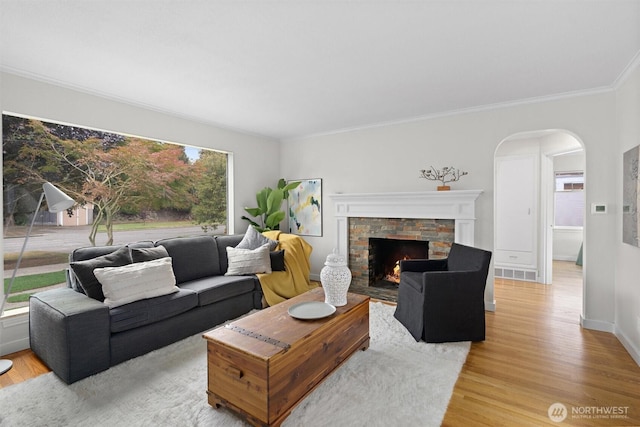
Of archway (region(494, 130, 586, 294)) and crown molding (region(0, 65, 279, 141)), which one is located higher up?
crown molding (region(0, 65, 279, 141))

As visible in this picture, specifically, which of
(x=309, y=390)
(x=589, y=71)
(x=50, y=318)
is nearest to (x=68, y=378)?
(x=50, y=318)

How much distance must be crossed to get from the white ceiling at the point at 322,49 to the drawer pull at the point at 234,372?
218 centimetres

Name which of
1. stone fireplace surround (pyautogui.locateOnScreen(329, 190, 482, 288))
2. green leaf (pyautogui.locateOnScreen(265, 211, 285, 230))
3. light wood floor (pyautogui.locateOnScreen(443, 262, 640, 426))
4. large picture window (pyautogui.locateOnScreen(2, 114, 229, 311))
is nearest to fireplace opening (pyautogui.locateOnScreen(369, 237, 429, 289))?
stone fireplace surround (pyautogui.locateOnScreen(329, 190, 482, 288))

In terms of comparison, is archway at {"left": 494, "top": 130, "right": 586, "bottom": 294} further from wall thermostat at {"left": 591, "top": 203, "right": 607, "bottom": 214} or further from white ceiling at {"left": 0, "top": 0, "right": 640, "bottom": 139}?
white ceiling at {"left": 0, "top": 0, "right": 640, "bottom": 139}

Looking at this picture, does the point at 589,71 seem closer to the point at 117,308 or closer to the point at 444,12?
the point at 444,12

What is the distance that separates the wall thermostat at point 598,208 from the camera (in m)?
3.10

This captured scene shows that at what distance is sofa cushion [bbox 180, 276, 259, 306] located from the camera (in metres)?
3.12

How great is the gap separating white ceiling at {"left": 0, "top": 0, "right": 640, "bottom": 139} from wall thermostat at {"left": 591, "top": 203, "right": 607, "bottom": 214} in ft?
3.95

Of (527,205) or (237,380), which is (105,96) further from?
(527,205)

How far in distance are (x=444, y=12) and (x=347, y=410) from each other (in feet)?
8.40

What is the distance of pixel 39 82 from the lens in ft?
9.42

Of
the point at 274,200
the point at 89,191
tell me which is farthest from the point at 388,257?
the point at 89,191

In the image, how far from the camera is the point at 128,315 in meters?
2.52

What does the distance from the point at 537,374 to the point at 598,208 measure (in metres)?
1.94
